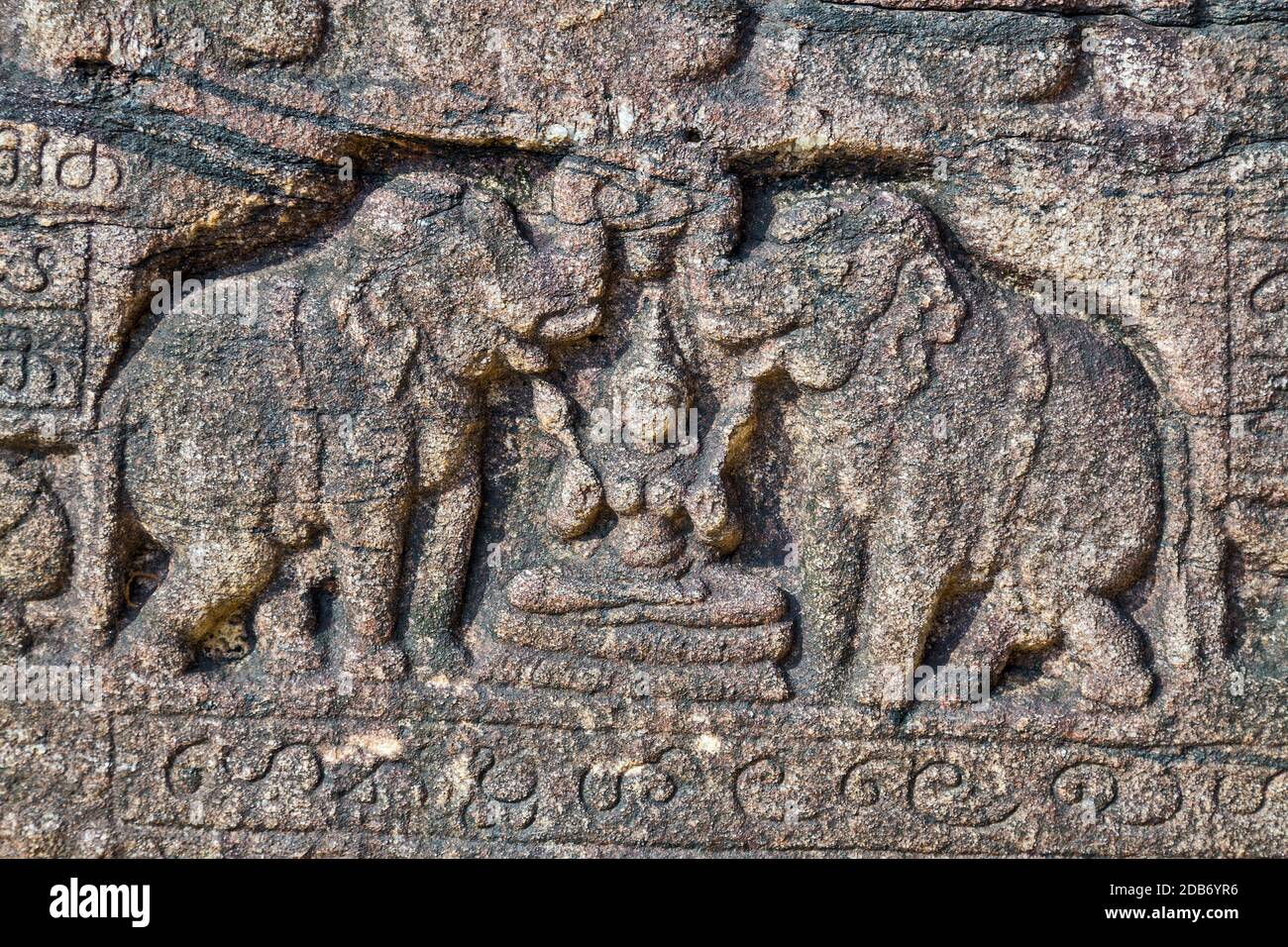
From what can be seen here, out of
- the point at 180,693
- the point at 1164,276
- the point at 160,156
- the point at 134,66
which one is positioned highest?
the point at 134,66

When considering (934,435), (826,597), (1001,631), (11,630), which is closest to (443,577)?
(826,597)

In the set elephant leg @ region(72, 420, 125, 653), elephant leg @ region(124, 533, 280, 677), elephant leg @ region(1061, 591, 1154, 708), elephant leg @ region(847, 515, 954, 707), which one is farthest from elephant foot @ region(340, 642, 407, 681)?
elephant leg @ region(1061, 591, 1154, 708)

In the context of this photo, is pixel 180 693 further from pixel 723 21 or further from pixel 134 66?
pixel 723 21

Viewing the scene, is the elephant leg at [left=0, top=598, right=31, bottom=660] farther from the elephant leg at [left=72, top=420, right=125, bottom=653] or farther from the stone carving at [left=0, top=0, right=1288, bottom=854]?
the elephant leg at [left=72, top=420, right=125, bottom=653]

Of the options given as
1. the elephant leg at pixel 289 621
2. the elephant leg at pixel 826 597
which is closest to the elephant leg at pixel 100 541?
the elephant leg at pixel 289 621

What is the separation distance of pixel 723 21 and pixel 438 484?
140 cm

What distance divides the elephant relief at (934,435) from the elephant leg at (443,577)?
0.79 meters

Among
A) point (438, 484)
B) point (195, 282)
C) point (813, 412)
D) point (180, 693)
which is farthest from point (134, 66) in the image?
point (813, 412)

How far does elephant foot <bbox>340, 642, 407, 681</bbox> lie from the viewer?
3.54 m

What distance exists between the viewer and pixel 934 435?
3.47 metres

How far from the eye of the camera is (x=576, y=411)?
3562 millimetres

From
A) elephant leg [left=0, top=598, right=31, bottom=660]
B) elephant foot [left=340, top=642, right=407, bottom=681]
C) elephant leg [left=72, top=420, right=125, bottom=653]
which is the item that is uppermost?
elephant leg [left=72, top=420, right=125, bottom=653]

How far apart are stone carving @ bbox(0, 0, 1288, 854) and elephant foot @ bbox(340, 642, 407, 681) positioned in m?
0.02

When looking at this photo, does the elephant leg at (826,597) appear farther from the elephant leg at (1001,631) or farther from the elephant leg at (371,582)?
the elephant leg at (371,582)
